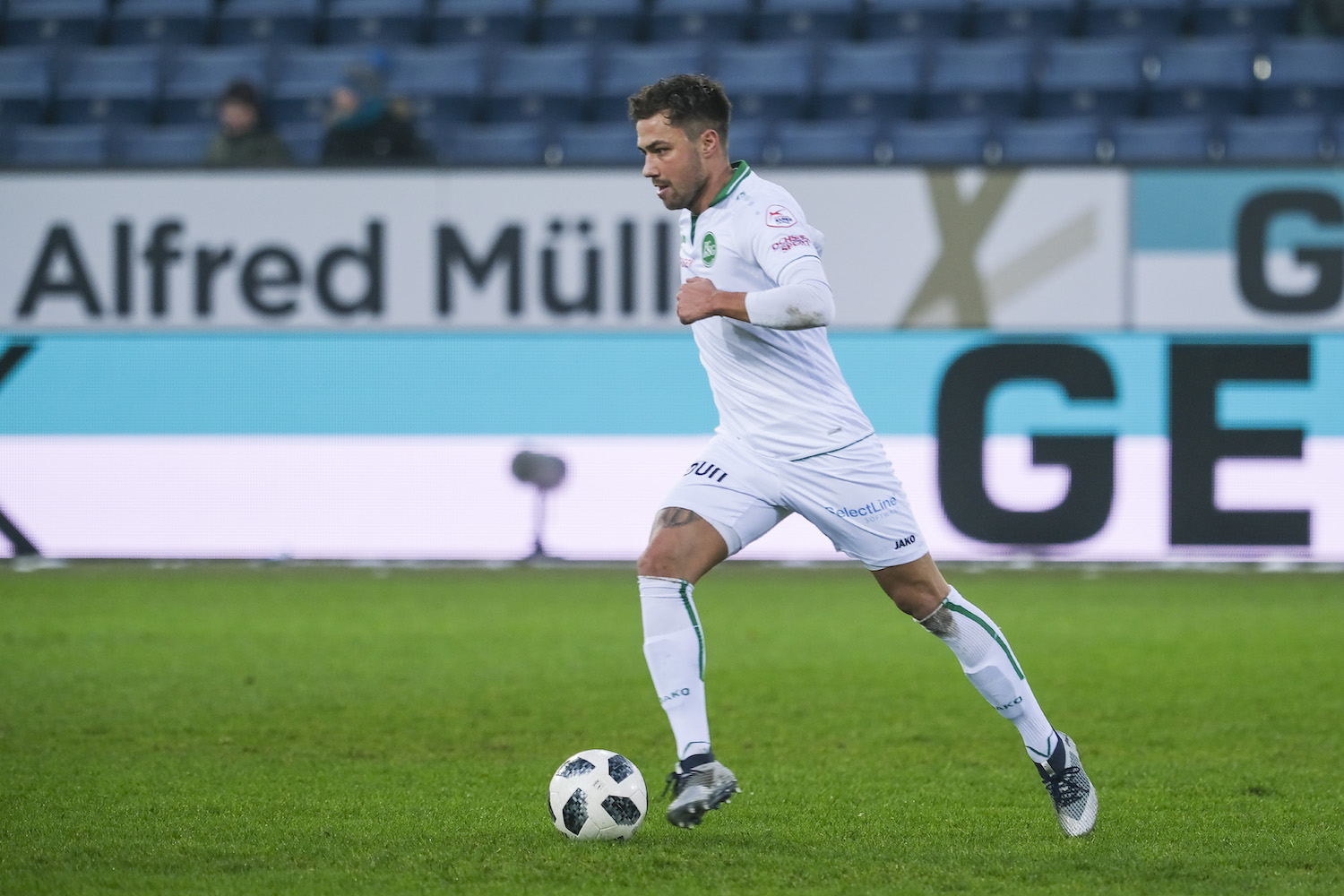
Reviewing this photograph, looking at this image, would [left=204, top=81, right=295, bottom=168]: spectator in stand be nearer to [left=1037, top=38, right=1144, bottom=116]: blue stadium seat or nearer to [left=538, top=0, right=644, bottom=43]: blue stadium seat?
[left=538, top=0, right=644, bottom=43]: blue stadium seat

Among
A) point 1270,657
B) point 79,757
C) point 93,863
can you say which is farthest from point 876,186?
point 93,863

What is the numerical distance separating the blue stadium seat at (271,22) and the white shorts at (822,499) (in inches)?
406

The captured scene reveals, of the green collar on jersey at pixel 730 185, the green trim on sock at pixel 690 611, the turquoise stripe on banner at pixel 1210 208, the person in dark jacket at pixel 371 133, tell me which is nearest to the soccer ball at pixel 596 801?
the green trim on sock at pixel 690 611

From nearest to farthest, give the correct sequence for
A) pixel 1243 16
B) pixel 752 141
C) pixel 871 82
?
1. pixel 752 141
2. pixel 871 82
3. pixel 1243 16

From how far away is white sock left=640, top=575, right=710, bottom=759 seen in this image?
4.25 meters

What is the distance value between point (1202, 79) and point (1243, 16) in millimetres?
944

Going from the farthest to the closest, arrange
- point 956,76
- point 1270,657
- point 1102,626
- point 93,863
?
point 956,76 < point 1102,626 < point 1270,657 < point 93,863

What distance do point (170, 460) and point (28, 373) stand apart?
1.02 metres

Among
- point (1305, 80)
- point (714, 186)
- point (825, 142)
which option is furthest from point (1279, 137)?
point (714, 186)

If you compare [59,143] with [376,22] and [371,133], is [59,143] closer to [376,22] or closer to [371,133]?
[376,22]

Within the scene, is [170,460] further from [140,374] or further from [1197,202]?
[1197,202]

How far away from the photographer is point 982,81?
40.9ft

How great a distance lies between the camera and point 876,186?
10.5 m

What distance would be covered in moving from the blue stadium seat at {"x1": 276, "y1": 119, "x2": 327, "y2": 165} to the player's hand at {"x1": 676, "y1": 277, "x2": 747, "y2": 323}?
28.0 feet
